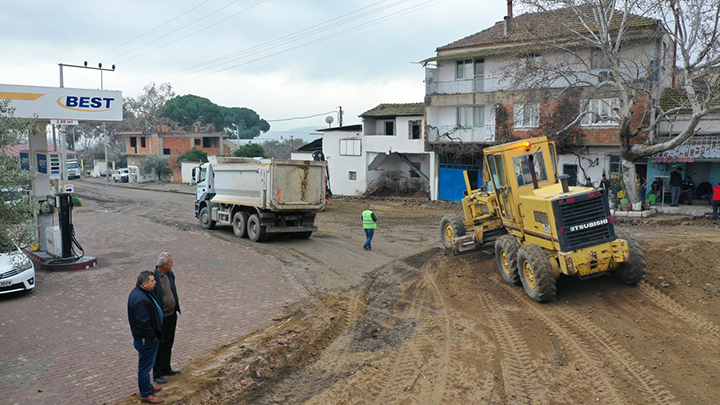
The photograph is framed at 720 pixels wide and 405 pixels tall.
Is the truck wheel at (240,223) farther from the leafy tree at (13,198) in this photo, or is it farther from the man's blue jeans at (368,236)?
the leafy tree at (13,198)

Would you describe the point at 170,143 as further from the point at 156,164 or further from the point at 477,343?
the point at 477,343

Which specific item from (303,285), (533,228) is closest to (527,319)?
(533,228)

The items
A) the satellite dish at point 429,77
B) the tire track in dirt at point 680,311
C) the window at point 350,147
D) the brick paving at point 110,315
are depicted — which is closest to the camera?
the brick paving at point 110,315

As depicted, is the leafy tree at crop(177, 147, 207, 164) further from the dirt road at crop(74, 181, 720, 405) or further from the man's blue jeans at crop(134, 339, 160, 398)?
the man's blue jeans at crop(134, 339, 160, 398)

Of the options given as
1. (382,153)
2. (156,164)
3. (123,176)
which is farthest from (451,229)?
(123,176)

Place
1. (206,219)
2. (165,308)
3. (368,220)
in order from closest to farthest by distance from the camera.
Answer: (165,308) < (368,220) < (206,219)

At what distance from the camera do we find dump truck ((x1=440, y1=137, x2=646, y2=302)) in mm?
9734

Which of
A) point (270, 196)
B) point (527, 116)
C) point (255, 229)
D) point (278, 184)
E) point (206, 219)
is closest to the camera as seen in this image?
point (270, 196)

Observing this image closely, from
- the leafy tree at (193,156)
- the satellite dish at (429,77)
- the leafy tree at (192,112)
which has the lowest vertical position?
the leafy tree at (193,156)

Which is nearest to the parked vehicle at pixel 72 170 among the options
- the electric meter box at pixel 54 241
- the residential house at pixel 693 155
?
the electric meter box at pixel 54 241

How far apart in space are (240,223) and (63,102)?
22.9ft

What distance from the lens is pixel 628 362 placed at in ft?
24.0

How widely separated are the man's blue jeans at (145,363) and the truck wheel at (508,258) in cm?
765

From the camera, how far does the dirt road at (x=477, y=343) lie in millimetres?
6625
